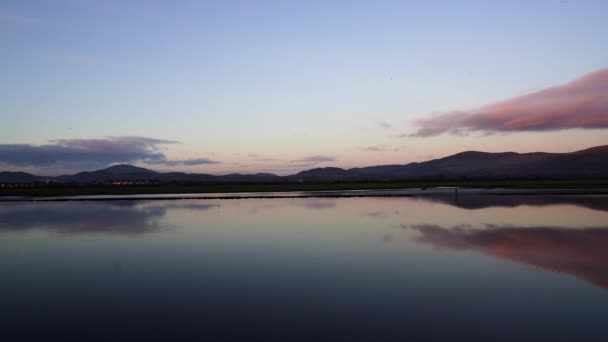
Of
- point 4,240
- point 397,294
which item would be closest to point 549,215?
point 397,294

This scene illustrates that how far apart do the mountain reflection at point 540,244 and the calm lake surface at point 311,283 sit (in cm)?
8

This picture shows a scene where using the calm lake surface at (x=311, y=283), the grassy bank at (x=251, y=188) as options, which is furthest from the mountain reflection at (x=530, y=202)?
the grassy bank at (x=251, y=188)

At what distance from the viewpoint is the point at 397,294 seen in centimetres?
1072

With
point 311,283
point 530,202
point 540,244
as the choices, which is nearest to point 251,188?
point 530,202

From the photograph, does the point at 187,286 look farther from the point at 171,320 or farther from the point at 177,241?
the point at 177,241

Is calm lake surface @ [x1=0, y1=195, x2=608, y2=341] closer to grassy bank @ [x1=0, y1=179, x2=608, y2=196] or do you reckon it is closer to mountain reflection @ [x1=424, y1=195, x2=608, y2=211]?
mountain reflection @ [x1=424, y1=195, x2=608, y2=211]

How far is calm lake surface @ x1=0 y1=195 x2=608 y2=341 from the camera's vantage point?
849 cm

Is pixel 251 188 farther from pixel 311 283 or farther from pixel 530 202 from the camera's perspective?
pixel 311 283

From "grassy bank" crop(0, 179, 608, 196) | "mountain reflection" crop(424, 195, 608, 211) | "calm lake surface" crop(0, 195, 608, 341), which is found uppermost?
"grassy bank" crop(0, 179, 608, 196)

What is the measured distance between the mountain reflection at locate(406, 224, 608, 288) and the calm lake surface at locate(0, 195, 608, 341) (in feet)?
0.25

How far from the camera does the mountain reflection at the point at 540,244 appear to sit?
13.3 m

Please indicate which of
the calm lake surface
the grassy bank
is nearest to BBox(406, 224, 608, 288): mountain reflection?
the calm lake surface

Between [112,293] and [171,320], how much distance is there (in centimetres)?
329

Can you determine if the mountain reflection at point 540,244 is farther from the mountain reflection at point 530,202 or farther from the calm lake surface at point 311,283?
the mountain reflection at point 530,202
